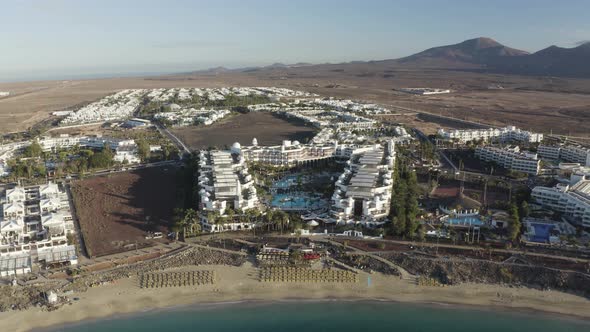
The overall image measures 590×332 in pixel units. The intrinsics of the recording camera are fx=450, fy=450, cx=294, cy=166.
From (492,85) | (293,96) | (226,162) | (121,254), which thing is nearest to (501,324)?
(121,254)

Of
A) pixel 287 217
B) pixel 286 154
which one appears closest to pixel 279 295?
pixel 287 217

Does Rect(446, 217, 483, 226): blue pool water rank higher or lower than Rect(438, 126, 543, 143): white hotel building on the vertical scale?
lower

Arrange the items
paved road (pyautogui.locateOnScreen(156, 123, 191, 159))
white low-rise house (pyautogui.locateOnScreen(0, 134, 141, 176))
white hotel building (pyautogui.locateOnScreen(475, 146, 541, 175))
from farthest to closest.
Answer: paved road (pyautogui.locateOnScreen(156, 123, 191, 159)) → white low-rise house (pyautogui.locateOnScreen(0, 134, 141, 176)) → white hotel building (pyautogui.locateOnScreen(475, 146, 541, 175))

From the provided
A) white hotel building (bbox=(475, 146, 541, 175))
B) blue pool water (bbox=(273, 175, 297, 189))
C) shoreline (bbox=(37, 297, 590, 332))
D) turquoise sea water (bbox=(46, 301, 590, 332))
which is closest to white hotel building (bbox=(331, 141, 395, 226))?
blue pool water (bbox=(273, 175, 297, 189))

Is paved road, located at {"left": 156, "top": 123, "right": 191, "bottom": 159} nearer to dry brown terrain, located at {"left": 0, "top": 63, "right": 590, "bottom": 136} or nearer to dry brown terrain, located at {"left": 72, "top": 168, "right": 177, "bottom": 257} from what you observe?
dry brown terrain, located at {"left": 72, "top": 168, "right": 177, "bottom": 257}

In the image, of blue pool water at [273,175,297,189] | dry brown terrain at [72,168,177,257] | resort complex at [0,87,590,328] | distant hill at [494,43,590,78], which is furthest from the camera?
distant hill at [494,43,590,78]

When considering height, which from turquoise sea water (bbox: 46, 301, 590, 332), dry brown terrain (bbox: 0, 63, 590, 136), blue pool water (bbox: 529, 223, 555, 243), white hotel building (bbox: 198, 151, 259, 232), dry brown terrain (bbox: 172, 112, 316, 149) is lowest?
turquoise sea water (bbox: 46, 301, 590, 332)

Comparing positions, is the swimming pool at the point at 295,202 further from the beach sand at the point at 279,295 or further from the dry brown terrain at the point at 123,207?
the beach sand at the point at 279,295

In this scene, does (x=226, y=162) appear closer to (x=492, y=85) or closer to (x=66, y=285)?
(x=66, y=285)
